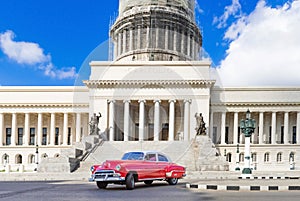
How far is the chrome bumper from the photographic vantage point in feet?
44.9

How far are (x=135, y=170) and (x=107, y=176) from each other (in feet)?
3.71

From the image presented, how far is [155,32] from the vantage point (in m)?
64.1

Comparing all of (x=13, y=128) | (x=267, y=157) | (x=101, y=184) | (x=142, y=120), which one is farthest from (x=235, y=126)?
(x=101, y=184)

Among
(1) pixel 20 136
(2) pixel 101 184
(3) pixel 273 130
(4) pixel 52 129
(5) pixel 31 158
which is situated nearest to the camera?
(2) pixel 101 184

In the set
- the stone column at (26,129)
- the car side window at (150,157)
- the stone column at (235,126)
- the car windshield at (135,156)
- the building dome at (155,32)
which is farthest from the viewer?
the building dome at (155,32)

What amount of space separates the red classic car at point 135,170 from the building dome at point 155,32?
4720cm

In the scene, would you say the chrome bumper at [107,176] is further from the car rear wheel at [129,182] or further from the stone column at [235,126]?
the stone column at [235,126]

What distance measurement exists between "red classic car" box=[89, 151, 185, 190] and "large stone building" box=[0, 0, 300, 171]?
92.3 ft

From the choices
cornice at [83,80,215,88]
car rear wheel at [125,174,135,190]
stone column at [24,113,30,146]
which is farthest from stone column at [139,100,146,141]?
car rear wheel at [125,174,135,190]

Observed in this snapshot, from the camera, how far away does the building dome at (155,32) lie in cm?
6397

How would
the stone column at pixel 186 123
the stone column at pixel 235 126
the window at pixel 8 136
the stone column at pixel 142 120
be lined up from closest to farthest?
the stone column at pixel 186 123, the stone column at pixel 142 120, the stone column at pixel 235 126, the window at pixel 8 136

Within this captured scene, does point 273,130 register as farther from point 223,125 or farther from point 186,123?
point 186,123

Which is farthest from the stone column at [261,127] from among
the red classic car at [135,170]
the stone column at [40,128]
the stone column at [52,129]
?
the red classic car at [135,170]

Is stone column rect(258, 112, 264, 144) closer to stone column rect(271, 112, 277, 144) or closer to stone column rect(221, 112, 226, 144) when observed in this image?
stone column rect(271, 112, 277, 144)
